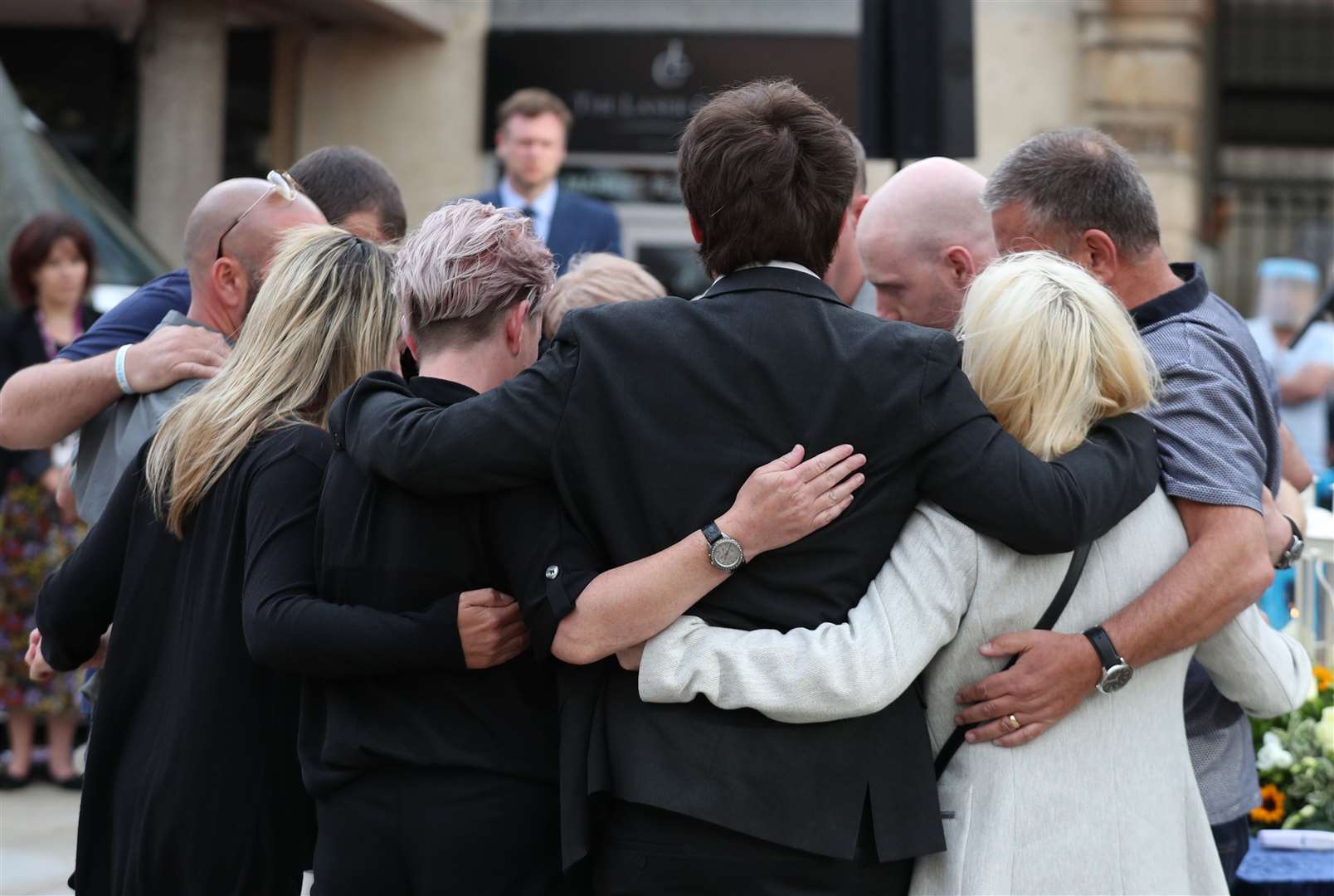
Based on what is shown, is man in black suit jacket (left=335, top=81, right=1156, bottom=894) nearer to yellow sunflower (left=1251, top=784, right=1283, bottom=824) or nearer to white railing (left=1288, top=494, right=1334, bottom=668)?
yellow sunflower (left=1251, top=784, right=1283, bottom=824)

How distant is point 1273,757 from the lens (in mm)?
3756

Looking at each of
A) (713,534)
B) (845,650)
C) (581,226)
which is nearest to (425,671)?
(713,534)

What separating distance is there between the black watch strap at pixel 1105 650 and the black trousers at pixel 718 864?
16.7 inches

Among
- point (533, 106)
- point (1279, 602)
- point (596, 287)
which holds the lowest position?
point (1279, 602)

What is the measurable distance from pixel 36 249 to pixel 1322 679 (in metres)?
5.06

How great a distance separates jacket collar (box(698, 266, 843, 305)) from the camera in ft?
7.64

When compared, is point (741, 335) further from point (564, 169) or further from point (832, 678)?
point (564, 169)

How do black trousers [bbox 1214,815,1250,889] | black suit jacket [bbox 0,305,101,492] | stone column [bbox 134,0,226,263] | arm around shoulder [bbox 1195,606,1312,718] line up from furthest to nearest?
stone column [bbox 134,0,226,263], black suit jacket [bbox 0,305,101,492], black trousers [bbox 1214,815,1250,889], arm around shoulder [bbox 1195,606,1312,718]

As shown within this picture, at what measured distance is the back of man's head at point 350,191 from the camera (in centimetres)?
383

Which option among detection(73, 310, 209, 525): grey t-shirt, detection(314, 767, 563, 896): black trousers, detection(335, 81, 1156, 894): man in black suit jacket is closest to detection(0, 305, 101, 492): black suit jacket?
detection(73, 310, 209, 525): grey t-shirt

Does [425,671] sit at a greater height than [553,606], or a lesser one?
lesser

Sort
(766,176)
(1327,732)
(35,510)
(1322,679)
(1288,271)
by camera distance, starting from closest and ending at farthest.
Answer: (766,176), (1327,732), (1322,679), (35,510), (1288,271)

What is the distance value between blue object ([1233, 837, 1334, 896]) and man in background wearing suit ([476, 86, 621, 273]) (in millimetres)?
3910

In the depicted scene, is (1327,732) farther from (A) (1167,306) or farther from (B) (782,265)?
(B) (782,265)
